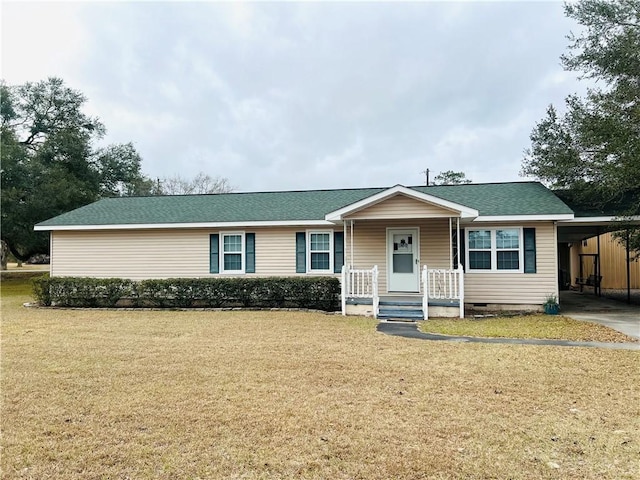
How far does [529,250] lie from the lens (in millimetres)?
12375

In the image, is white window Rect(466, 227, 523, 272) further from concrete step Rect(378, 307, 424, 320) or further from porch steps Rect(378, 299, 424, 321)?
concrete step Rect(378, 307, 424, 320)

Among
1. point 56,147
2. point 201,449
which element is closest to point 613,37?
point 201,449

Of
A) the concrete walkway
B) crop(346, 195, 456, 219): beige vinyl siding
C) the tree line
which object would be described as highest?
the tree line

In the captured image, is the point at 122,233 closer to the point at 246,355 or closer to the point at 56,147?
the point at 246,355

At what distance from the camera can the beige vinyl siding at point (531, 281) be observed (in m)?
12.2

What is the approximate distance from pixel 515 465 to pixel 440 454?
558mm

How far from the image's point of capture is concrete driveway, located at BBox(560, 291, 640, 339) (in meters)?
9.48

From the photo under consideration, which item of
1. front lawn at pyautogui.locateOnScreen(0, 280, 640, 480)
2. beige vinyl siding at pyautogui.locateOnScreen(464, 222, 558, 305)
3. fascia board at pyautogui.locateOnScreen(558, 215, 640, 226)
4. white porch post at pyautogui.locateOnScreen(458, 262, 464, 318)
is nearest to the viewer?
front lawn at pyautogui.locateOnScreen(0, 280, 640, 480)

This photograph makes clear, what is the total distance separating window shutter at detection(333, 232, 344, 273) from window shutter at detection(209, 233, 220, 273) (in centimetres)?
409

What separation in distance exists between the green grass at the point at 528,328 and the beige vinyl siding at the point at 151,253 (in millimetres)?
5775

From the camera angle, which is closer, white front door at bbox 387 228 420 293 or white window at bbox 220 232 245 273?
white front door at bbox 387 228 420 293

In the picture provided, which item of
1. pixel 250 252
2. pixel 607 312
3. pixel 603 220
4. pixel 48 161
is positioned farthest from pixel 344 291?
pixel 48 161

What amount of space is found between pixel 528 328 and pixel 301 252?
7.20 meters

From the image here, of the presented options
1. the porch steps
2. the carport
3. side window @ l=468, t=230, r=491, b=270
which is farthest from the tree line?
the carport
